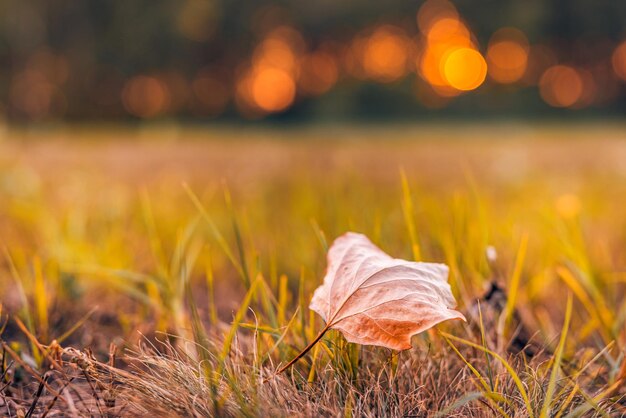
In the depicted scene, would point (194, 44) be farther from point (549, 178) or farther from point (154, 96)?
point (549, 178)

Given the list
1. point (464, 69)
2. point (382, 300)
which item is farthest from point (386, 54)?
point (382, 300)

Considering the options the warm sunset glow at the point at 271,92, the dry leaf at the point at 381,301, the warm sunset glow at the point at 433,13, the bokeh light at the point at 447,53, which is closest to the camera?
the dry leaf at the point at 381,301

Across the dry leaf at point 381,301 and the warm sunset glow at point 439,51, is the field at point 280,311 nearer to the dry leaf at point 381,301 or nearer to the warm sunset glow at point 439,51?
the dry leaf at point 381,301

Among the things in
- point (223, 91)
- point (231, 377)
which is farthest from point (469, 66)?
point (231, 377)

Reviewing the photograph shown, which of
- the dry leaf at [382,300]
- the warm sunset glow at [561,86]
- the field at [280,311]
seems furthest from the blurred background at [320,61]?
the dry leaf at [382,300]

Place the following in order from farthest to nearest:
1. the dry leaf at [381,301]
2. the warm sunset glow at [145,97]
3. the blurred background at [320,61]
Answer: the warm sunset glow at [145,97]
the blurred background at [320,61]
the dry leaf at [381,301]

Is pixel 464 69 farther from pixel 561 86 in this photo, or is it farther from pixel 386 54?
pixel 561 86
